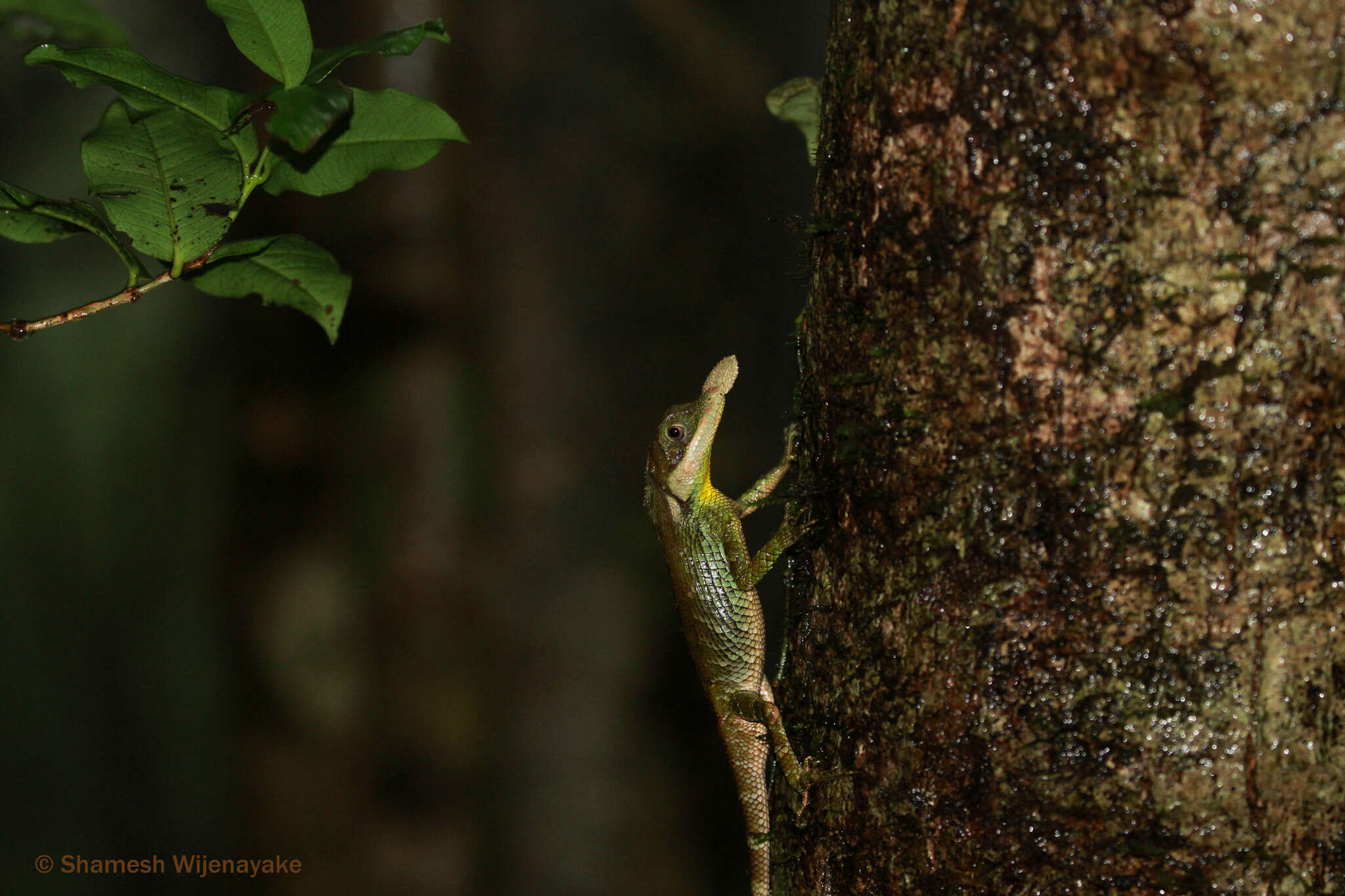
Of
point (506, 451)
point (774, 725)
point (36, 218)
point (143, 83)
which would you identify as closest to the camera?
point (143, 83)

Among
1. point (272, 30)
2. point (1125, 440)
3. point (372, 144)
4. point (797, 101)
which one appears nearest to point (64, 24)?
point (272, 30)

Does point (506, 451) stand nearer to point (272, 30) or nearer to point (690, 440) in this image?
point (690, 440)

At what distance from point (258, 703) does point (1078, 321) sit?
369cm

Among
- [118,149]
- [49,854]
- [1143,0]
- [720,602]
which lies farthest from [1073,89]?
[49,854]

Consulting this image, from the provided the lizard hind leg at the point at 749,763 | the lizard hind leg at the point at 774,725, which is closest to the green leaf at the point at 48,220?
the lizard hind leg at the point at 774,725

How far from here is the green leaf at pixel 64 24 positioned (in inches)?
48.5

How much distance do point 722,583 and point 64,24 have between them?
1.62 metres

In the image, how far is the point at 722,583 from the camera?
86.8 inches

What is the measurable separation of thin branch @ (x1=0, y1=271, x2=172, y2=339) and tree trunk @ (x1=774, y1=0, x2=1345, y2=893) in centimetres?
111

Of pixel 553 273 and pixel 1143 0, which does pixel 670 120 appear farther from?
pixel 1143 0

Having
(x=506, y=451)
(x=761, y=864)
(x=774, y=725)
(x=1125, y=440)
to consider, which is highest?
Answer: (x=1125, y=440)

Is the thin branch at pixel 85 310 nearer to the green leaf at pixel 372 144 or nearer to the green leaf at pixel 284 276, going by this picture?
the green leaf at pixel 284 276

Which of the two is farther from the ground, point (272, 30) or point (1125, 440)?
point (272, 30)

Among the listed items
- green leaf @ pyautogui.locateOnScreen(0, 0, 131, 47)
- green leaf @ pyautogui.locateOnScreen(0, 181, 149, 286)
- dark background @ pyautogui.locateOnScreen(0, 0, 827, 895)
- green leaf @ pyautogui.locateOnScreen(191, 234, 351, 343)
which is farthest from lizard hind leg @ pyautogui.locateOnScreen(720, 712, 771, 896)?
dark background @ pyautogui.locateOnScreen(0, 0, 827, 895)
